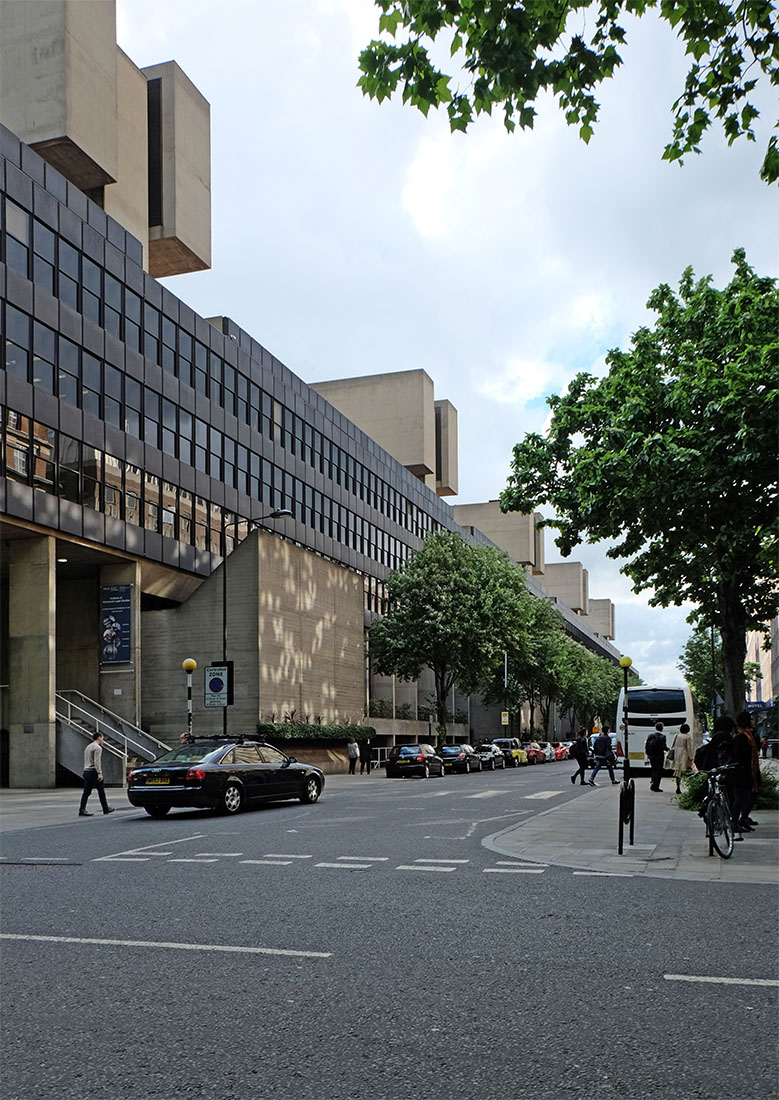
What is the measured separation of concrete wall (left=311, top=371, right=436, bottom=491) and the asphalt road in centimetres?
7570

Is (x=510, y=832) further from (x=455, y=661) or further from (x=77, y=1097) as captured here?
(x=455, y=661)

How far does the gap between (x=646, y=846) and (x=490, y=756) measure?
1608 inches

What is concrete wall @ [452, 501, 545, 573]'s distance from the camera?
452ft

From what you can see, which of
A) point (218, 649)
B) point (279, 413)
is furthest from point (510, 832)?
point (279, 413)

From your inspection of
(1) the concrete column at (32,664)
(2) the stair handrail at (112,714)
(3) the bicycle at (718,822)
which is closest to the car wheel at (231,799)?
(3) the bicycle at (718,822)

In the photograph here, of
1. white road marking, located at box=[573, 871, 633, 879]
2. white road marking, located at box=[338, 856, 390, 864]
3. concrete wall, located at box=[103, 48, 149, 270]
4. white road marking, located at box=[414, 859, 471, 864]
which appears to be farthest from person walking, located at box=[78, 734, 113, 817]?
concrete wall, located at box=[103, 48, 149, 270]

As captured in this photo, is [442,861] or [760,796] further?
[760,796]

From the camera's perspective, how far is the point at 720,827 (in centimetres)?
1265

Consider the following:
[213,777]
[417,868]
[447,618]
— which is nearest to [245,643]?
[447,618]

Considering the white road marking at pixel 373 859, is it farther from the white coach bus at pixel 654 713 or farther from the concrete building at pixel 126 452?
the white coach bus at pixel 654 713

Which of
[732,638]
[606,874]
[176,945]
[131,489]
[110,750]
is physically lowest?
[110,750]

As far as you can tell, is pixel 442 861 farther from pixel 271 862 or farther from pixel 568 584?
pixel 568 584

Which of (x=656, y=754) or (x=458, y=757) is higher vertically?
(x=656, y=754)

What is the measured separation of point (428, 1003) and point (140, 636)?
120 feet
